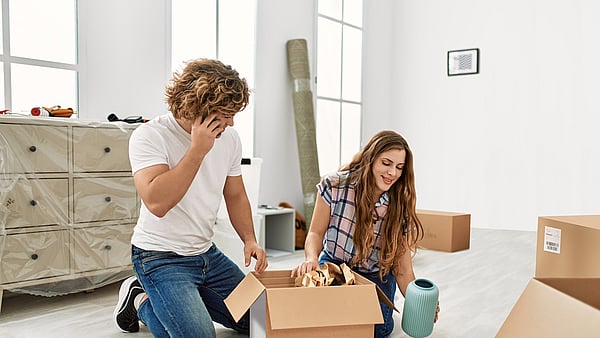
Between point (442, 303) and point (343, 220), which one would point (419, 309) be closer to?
point (343, 220)

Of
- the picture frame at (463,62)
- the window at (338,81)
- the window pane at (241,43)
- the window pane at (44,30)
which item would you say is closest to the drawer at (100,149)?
the window pane at (44,30)

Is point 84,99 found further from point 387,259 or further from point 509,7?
point 509,7

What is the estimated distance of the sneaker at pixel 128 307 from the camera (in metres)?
2.02

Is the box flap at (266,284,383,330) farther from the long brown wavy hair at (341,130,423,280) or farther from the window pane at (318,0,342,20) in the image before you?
the window pane at (318,0,342,20)

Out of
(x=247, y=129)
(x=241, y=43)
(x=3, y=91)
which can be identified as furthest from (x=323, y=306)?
(x=241, y=43)

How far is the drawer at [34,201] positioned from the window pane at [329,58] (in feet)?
8.82

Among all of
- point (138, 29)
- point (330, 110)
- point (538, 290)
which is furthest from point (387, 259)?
point (330, 110)

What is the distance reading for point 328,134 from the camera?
16.1 feet

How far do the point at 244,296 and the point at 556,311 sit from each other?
85cm

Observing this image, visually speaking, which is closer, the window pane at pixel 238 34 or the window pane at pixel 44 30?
the window pane at pixel 44 30

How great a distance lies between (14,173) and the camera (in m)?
2.33

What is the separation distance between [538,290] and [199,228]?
1.10 metres

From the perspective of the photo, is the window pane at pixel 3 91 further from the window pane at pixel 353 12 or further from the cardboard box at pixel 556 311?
the window pane at pixel 353 12

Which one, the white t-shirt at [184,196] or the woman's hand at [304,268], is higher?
the white t-shirt at [184,196]
